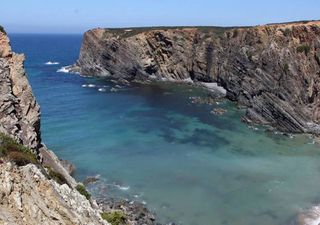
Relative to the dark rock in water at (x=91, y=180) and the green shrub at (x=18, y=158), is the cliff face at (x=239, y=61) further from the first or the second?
the green shrub at (x=18, y=158)

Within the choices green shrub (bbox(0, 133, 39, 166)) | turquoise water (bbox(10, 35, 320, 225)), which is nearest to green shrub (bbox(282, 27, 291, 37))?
turquoise water (bbox(10, 35, 320, 225))

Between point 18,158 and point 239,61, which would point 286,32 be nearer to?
point 239,61

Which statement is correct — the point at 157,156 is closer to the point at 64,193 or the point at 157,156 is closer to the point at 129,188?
the point at 129,188

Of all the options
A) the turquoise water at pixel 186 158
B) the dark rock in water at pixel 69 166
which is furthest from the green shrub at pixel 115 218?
the dark rock in water at pixel 69 166

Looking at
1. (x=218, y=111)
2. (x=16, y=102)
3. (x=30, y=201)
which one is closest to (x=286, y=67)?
(x=218, y=111)

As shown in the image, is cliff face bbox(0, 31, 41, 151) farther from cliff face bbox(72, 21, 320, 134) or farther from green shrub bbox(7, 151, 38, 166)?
cliff face bbox(72, 21, 320, 134)
